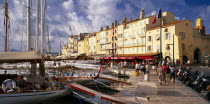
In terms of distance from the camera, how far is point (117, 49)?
197ft

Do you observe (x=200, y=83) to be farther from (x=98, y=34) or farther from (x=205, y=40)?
(x=98, y=34)

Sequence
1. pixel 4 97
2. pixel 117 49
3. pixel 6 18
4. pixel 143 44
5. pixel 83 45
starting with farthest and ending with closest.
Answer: pixel 83 45 < pixel 117 49 < pixel 143 44 < pixel 6 18 < pixel 4 97

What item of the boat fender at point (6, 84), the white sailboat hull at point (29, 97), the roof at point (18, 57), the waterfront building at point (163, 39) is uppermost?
the waterfront building at point (163, 39)

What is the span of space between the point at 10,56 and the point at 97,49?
61.5m

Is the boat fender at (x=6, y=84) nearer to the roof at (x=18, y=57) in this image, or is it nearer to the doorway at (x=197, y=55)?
the roof at (x=18, y=57)

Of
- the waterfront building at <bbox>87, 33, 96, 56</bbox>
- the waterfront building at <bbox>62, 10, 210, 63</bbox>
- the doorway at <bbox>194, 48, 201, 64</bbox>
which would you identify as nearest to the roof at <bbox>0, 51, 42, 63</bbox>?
the waterfront building at <bbox>62, 10, 210, 63</bbox>

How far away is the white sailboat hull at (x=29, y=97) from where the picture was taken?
11180mm

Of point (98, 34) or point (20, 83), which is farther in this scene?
point (98, 34)

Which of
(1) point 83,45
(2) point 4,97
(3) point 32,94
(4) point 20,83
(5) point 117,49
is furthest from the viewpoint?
(1) point 83,45

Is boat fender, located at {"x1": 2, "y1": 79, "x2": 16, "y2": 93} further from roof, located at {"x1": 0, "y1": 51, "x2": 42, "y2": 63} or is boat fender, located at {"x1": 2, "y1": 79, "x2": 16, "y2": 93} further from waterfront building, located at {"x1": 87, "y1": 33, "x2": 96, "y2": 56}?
waterfront building, located at {"x1": 87, "y1": 33, "x2": 96, "y2": 56}

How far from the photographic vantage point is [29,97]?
38.8 ft

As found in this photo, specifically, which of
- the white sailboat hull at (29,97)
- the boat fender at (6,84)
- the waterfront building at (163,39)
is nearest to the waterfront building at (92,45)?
the waterfront building at (163,39)

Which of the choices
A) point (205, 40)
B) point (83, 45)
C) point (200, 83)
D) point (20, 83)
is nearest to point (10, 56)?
point (20, 83)

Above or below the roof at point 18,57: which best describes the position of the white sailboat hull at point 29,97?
below
